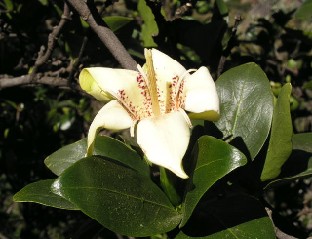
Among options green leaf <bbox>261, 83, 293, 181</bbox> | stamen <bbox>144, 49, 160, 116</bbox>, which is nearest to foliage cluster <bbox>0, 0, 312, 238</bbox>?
green leaf <bbox>261, 83, 293, 181</bbox>

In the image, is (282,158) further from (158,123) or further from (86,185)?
(86,185)

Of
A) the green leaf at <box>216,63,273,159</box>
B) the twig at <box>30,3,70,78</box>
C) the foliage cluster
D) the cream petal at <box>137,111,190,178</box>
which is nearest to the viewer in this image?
the cream petal at <box>137,111,190,178</box>

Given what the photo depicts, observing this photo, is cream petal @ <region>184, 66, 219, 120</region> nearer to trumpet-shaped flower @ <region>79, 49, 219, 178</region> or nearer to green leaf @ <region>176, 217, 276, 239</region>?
trumpet-shaped flower @ <region>79, 49, 219, 178</region>

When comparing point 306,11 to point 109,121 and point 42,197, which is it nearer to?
point 109,121

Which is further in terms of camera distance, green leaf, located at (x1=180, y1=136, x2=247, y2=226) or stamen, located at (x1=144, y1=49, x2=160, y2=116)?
stamen, located at (x1=144, y1=49, x2=160, y2=116)

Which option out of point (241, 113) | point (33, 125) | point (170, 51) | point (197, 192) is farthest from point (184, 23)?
point (33, 125)

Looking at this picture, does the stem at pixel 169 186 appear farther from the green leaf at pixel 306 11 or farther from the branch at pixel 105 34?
the green leaf at pixel 306 11
